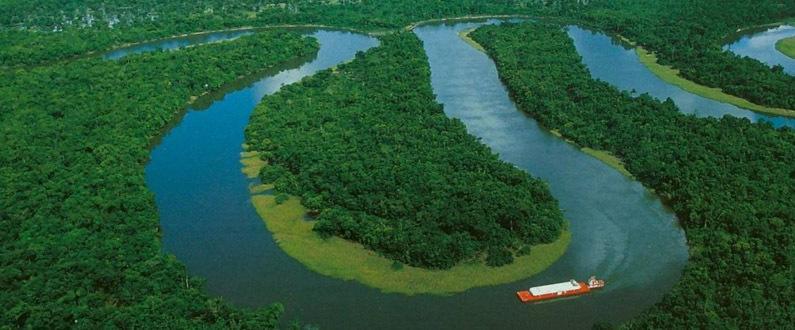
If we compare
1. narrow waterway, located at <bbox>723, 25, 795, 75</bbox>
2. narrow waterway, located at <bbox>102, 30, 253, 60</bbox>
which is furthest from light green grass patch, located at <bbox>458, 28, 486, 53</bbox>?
narrow waterway, located at <bbox>102, 30, 253, 60</bbox>

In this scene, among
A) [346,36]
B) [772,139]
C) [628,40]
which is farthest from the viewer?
[346,36]

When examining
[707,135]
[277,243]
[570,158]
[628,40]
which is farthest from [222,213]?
[628,40]

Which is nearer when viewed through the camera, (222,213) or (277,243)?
(277,243)

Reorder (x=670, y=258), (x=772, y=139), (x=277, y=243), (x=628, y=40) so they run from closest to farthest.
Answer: (x=670, y=258)
(x=277, y=243)
(x=772, y=139)
(x=628, y=40)

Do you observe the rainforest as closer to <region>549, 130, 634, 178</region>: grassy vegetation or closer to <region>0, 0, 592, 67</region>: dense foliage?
<region>549, 130, 634, 178</region>: grassy vegetation

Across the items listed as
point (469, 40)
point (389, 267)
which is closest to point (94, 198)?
point (389, 267)

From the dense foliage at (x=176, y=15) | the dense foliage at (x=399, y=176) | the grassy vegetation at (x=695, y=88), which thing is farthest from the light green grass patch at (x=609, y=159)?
the dense foliage at (x=176, y=15)

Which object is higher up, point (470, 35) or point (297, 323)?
point (470, 35)

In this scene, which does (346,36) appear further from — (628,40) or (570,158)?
(570,158)
